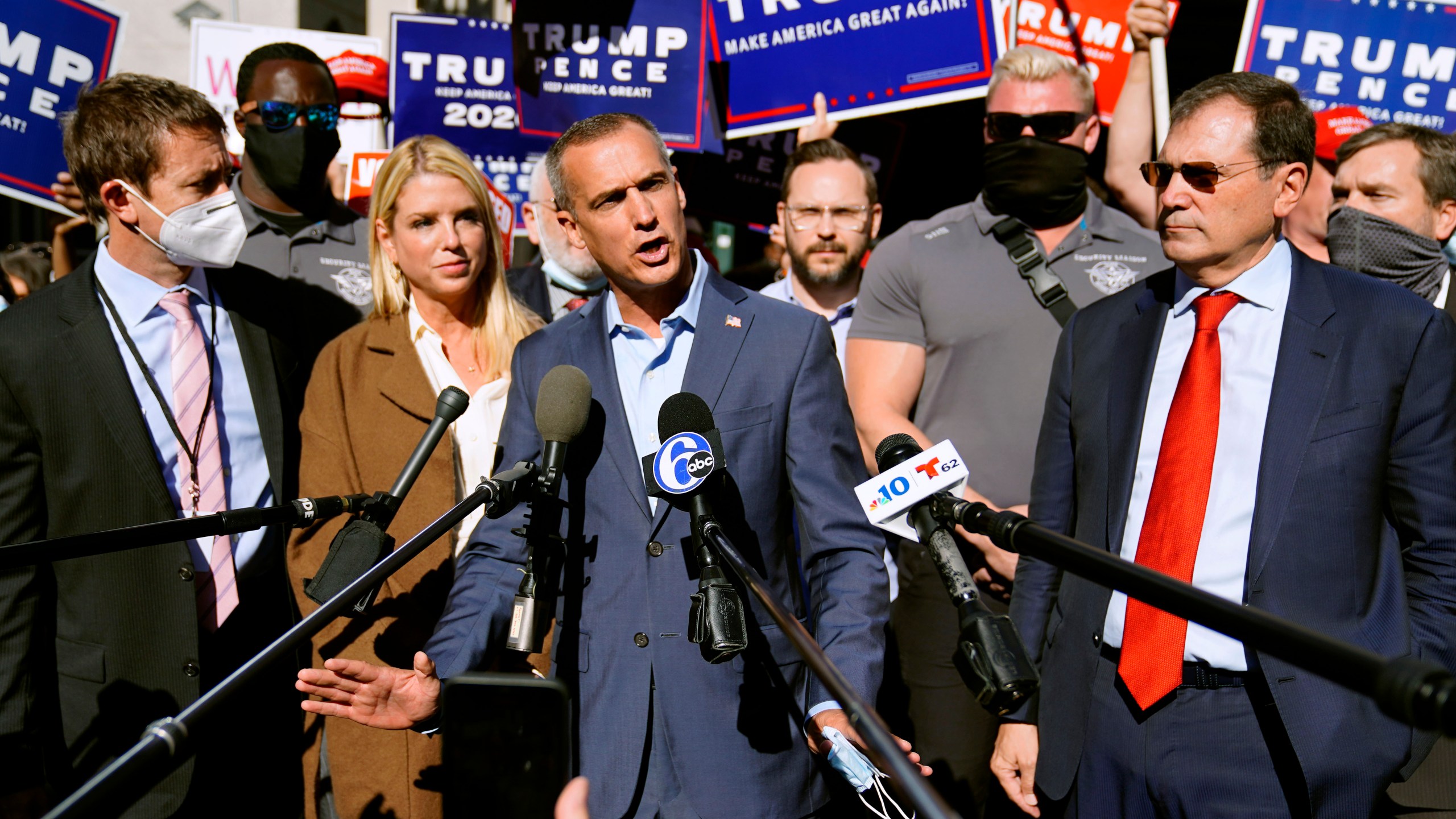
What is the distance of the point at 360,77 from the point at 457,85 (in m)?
0.69

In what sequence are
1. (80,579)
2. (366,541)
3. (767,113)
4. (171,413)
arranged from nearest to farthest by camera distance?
1. (366,541)
2. (80,579)
3. (171,413)
4. (767,113)

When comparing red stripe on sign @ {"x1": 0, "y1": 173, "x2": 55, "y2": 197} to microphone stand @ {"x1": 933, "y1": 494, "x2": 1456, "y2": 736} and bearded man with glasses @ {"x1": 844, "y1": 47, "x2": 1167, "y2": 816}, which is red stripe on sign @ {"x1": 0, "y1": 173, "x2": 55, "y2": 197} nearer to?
bearded man with glasses @ {"x1": 844, "y1": 47, "x2": 1167, "y2": 816}

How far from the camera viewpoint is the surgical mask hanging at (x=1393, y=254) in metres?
4.27

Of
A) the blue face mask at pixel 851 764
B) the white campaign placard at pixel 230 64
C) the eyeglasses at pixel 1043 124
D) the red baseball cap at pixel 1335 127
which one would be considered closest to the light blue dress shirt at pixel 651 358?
the blue face mask at pixel 851 764

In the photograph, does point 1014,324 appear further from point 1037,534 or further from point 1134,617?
point 1037,534

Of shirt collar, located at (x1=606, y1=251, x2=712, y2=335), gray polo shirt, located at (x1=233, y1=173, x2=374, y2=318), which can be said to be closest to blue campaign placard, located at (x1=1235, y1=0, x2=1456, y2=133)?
shirt collar, located at (x1=606, y1=251, x2=712, y2=335)

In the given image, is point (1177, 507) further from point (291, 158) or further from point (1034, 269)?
point (291, 158)

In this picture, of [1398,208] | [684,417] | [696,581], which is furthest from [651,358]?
[1398,208]

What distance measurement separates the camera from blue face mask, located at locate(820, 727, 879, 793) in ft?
6.66

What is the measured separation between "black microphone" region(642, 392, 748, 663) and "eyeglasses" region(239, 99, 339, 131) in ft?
12.5

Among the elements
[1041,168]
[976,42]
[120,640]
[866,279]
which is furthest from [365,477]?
[976,42]

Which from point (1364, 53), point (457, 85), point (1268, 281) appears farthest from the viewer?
point (457, 85)

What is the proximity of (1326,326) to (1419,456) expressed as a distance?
40 cm

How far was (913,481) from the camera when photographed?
1857 millimetres
